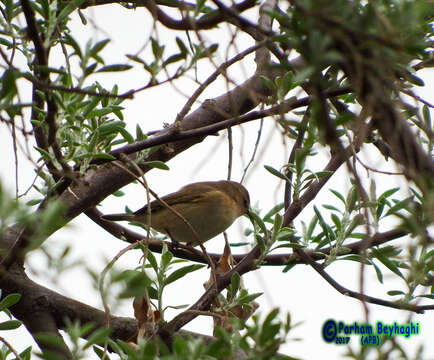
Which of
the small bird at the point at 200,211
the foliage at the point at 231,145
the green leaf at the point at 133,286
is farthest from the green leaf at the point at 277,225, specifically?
the small bird at the point at 200,211

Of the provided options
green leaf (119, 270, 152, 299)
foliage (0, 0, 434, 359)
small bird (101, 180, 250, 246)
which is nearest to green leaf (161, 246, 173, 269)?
foliage (0, 0, 434, 359)

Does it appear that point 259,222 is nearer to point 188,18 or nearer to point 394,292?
point 394,292

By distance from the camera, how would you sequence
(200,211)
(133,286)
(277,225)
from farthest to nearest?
1. (200,211)
2. (277,225)
3. (133,286)

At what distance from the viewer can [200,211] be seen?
21.6 feet

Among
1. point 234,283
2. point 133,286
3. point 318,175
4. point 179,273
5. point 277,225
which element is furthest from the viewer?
point 318,175

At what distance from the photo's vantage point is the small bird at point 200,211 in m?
6.19

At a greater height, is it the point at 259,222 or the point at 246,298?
the point at 259,222

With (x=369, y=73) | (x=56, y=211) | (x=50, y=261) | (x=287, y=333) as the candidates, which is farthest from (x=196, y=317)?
(x=369, y=73)

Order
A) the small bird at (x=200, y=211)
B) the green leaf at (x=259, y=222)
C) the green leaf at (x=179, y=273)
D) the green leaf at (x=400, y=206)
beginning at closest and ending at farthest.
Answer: the green leaf at (x=400, y=206), the green leaf at (x=179, y=273), the green leaf at (x=259, y=222), the small bird at (x=200, y=211)

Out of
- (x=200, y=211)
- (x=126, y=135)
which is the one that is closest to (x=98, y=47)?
(x=126, y=135)

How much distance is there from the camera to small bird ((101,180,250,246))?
6.19 meters

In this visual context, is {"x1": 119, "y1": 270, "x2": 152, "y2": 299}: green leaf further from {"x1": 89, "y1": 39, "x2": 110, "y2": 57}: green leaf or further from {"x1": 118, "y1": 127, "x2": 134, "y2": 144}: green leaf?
{"x1": 118, "y1": 127, "x2": 134, "y2": 144}: green leaf

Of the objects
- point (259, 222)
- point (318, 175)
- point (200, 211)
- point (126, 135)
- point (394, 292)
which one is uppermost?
point (126, 135)

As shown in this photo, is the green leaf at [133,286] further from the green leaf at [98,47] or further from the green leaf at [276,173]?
the green leaf at [276,173]
